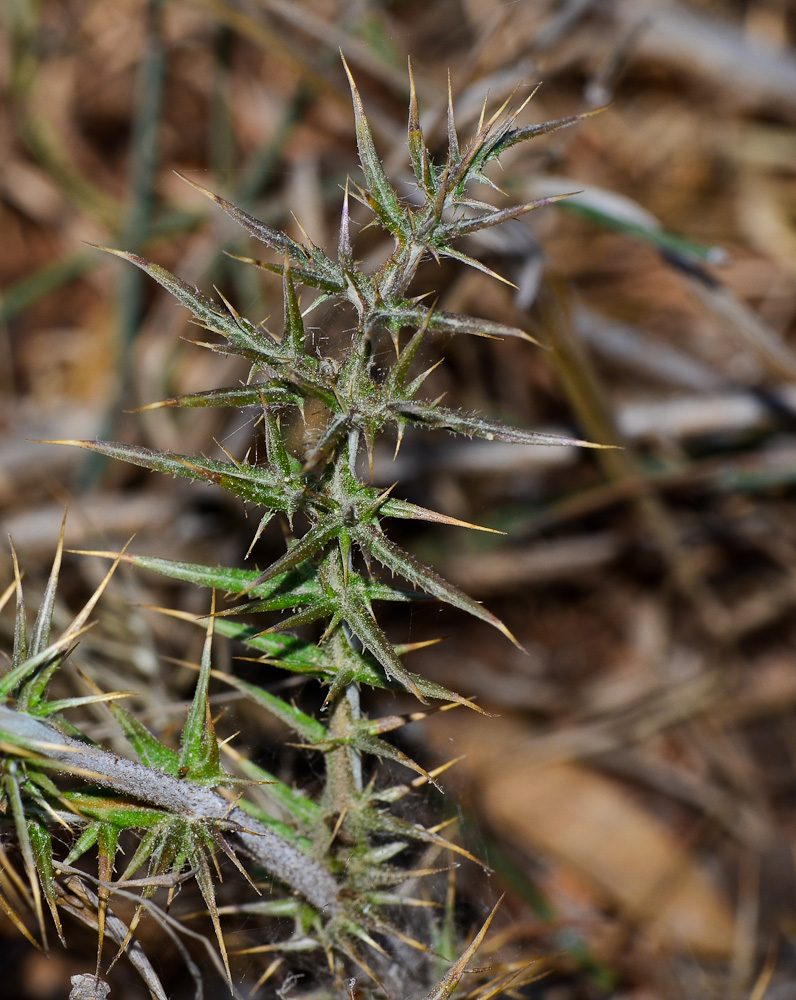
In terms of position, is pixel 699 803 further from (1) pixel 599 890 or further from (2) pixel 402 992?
(2) pixel 402 992

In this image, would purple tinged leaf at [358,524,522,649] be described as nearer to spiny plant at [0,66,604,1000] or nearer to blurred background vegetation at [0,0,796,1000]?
spiny plant at [0,66,604,1000]

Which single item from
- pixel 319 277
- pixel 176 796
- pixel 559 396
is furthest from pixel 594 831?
pixel 319 277

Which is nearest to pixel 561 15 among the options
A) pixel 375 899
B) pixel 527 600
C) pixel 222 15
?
pixel 222 15

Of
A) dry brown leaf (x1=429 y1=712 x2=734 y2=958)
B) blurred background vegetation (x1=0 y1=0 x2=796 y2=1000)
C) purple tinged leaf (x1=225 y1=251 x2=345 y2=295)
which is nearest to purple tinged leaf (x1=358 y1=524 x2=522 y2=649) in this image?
purple tinged leaf (x1=225 y1=251 x2=345 y2=295)

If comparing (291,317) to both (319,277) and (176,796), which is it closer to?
(319,277)

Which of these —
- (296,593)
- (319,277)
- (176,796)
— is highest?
(319,277)

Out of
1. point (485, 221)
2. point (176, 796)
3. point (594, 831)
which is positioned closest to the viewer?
point (485, 221)

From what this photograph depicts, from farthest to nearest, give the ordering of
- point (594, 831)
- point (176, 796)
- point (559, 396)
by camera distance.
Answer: point (559, 396) → point (594, 831) → point (176, 796)

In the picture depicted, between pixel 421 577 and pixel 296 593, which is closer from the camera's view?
pixel 421 577

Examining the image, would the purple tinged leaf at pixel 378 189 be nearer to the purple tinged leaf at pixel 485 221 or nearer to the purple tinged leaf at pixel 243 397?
the purple tinged leaf at pixel 485 221
